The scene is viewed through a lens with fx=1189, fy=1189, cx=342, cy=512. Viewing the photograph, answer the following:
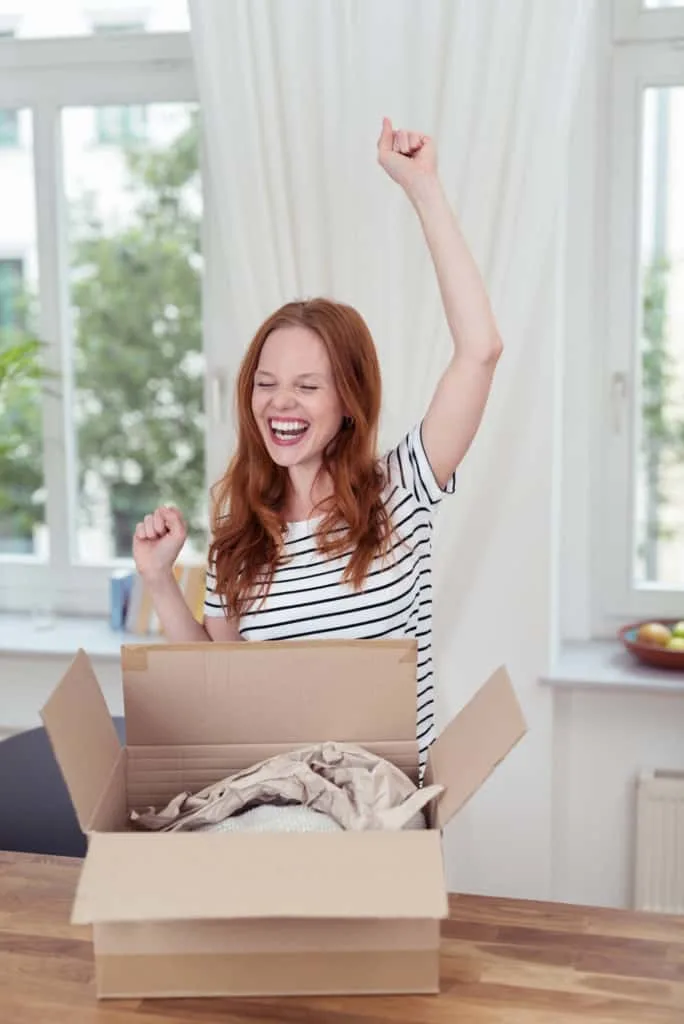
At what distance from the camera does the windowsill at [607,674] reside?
2330 millimetres

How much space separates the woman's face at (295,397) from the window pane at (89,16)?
140 cm

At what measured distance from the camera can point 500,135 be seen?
2229 millimetres

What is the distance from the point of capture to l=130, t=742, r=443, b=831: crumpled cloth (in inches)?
41.9

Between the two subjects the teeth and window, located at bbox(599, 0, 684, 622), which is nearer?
the teeth

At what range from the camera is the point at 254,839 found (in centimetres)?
91

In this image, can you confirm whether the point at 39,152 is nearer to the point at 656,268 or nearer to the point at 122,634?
the point at 122,634

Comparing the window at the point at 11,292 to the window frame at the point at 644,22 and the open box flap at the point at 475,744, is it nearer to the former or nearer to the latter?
the window frame at the point at 644,22

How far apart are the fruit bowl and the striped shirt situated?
87 cm

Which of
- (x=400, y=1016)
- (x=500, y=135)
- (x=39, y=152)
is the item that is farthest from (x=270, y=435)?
(x=39, y=152)

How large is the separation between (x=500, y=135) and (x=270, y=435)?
979 millimetres

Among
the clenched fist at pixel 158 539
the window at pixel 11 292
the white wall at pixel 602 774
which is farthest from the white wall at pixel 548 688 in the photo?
the window at pixel 11 292

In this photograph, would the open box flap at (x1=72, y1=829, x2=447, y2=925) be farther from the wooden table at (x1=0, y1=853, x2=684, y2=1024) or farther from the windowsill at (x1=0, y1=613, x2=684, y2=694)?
the windowsill at (x1=0, y1=613, x2=684, y2=694)

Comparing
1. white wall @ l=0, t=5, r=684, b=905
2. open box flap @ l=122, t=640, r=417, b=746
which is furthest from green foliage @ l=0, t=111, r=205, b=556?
open box flap @ l=122, t=640, r=417, b=746

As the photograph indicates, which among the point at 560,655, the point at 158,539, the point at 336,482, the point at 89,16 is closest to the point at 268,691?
the point at 158,539
